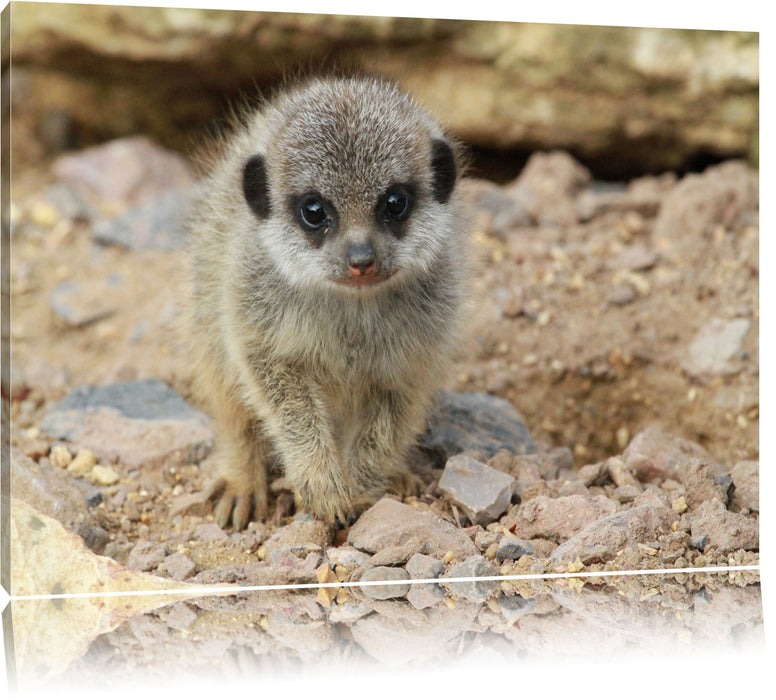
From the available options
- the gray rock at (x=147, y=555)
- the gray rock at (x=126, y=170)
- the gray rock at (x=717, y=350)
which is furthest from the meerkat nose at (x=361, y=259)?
the gray rock at (x=126, y=170)

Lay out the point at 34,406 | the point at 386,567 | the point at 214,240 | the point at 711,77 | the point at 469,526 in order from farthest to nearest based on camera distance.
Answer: the point at 711,77 → the point at 34,406 → the point at 214,240 → the point at 469,526 → the point at 386,567

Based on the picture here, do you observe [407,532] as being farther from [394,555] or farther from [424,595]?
[424,595]

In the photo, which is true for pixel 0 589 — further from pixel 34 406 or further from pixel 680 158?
pixel 680 158

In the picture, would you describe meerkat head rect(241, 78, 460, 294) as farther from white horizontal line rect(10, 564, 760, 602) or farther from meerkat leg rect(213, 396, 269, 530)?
white horizontal line rect(10, 564, 760, 602)

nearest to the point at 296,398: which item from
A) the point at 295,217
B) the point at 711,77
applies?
the point at 295,217

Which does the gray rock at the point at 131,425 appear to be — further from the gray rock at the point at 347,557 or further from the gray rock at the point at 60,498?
the gray rock at the point at 347,557
